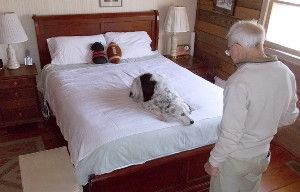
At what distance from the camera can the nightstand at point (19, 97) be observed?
117 inches

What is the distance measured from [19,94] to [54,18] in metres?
0.93

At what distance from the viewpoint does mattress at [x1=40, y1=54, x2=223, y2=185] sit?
6.26 feet

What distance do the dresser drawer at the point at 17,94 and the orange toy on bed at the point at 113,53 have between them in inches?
35.4

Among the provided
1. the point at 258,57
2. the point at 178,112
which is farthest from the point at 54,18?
the point at 258,57

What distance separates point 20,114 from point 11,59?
0.60m

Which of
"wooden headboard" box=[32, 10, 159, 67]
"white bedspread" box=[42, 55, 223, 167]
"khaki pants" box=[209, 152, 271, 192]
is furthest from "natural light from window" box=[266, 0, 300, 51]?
"khaki pants" box=[209, 152, 271, 192]

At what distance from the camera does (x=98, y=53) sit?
321cm

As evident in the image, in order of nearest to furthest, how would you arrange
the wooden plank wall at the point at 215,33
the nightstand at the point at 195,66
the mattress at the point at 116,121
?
the mattress at the point at 116,121, the wooden plank wall at the point at 215,33, the nightstand at the point at 195,66

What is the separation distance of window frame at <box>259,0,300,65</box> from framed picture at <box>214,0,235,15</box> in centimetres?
46

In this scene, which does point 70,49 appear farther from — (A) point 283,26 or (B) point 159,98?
(A) point 283,26

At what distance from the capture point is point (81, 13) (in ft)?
11.3

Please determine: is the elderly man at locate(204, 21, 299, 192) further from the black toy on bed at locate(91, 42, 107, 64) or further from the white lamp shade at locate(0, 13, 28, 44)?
the white lamp shade at locate(0, 13, 28, 44)

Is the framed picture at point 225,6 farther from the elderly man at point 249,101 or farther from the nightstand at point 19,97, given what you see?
the nightstand at point 19,97

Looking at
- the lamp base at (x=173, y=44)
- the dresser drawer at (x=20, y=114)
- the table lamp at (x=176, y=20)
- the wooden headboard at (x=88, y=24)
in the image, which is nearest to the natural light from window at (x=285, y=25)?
the table lamp at (x=176, y=20)
